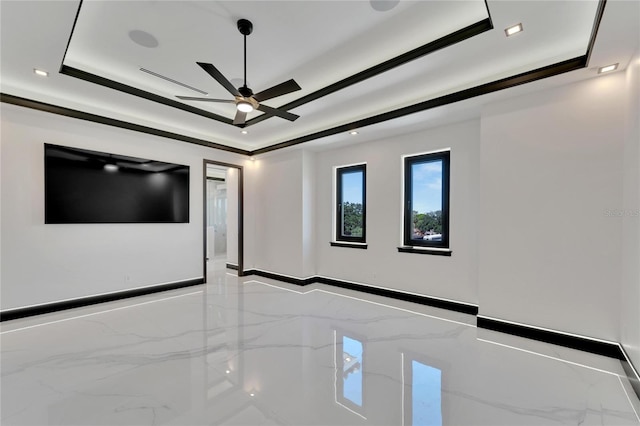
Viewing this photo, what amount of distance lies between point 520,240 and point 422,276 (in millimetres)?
1489

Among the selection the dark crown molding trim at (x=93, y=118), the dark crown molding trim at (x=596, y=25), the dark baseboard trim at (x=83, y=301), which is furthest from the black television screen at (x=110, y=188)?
the dark crown molding trim at (x=596, y=25)

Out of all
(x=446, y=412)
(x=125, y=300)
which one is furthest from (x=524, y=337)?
(x=125, y=300)

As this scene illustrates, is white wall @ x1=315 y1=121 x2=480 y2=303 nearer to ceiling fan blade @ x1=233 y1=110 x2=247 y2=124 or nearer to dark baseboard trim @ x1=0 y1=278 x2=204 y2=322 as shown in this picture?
ceiling fan blade @ x1=233 y1=110 x2=247 y2=124

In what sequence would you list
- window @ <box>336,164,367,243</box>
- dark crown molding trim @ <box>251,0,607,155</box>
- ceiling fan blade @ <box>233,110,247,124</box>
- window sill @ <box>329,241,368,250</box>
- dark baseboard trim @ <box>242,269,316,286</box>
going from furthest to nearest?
1. dark baseboard trim @ <box>242,269,316,286</box>
2. window @ <box>336,164,367,243</box>
3. window sill @ <box>329,241,368,250</box>
4. ceiling fan blade @ <box>233,110,247,124</box>
5. dark crown molding trim @ <box>251,0,607,155</box>

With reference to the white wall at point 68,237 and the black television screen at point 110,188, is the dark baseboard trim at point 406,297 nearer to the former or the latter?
the white wall at point 68,237

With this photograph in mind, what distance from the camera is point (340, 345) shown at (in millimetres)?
2848

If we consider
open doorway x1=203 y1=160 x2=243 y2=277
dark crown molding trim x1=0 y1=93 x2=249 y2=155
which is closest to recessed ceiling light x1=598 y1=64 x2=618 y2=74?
dark crown molding trim x1=0 y1=93 x2=249 y2=155

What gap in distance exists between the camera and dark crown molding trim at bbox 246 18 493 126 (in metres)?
2.28

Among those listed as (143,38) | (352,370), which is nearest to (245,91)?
(143,38)

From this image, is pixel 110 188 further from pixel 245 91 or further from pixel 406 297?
pixel 406 297

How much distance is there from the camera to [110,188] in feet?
14.0

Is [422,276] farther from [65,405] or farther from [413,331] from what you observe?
[65,405]

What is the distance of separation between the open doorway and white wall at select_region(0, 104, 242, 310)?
0.72 meters

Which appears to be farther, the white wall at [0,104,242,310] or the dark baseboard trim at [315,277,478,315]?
the dark baseboard trim at [315,277,478,315]
